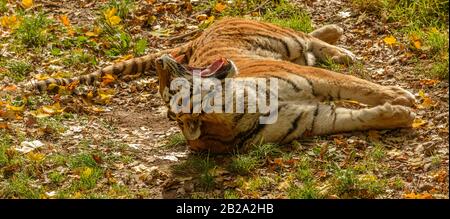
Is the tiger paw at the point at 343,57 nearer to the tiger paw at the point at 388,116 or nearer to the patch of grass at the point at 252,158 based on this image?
the tiger paw at the point at 388,116

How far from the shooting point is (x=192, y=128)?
20.2ft

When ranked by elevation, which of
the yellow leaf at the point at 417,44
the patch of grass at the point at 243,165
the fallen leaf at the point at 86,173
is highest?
the yellow leaf at the point at 417,44

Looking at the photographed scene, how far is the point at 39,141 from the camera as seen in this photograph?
6918mm

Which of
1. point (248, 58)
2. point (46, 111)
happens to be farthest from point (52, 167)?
point (248, 58)

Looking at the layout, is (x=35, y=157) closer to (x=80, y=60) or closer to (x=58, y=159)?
(x=58, y=159)

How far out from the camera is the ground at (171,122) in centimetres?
585

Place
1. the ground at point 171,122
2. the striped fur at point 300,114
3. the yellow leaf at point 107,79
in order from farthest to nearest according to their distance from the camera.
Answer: the yellow leaf at point 107,79
the striped fur at point 300,114
the ground at point 171,122

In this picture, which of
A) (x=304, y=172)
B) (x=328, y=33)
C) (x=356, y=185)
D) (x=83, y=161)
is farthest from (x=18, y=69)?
(x=356, y=185)

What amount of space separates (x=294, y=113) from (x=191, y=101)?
808 millimetres

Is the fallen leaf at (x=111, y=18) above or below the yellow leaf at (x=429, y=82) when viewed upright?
below

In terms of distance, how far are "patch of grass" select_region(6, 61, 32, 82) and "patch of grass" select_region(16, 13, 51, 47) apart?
Answer: 0.51m

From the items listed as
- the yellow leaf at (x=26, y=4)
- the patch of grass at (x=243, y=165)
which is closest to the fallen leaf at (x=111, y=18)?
the yellow leaf at (x=26, y=4)

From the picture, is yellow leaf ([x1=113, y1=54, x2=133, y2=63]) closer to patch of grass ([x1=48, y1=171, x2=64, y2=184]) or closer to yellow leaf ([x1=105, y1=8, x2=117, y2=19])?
yellow leaf ([x1=105, y1=8, x2=117, y2=19])

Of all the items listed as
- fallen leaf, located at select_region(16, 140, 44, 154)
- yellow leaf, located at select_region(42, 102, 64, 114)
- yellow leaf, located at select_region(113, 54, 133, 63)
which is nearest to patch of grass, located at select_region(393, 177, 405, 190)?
fallen leaf, located at select_region(16, 140, 44, 154)
